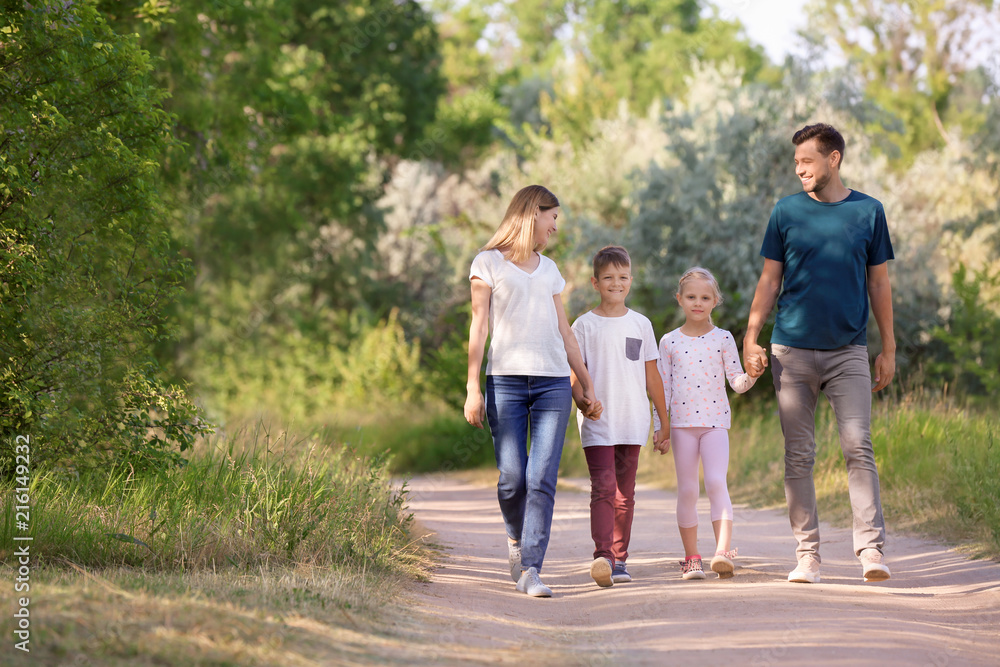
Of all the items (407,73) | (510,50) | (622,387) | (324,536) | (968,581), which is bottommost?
(968,581)

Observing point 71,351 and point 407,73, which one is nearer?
point 71,351

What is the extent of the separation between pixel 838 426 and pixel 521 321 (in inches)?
71.1

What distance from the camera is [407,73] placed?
21.7m

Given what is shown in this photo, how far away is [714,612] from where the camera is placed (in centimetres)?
466

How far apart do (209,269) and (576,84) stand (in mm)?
11830

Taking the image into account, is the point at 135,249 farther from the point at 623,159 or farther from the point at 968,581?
the point at 623,159

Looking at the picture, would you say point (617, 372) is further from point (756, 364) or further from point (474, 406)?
point (474, 406)

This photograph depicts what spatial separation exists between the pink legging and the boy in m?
0.12

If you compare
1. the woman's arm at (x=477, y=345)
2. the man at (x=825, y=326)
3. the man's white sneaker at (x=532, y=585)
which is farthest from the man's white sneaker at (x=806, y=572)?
the woman's arm at (x=477, y=345)

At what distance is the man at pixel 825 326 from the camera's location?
210 inches

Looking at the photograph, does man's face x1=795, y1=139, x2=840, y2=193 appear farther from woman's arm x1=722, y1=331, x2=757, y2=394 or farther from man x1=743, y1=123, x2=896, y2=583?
woman's arm x1=722, y1=331, x2=757, y2=394

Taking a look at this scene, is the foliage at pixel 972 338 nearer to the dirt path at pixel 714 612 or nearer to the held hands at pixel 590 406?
the dirt path at pixel 714 612

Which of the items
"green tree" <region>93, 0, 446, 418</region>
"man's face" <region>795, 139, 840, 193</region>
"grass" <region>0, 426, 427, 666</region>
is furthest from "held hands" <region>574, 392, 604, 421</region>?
"green tree" <region>93, 0, 446, 418</region>

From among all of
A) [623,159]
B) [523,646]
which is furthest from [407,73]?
[523,646]
